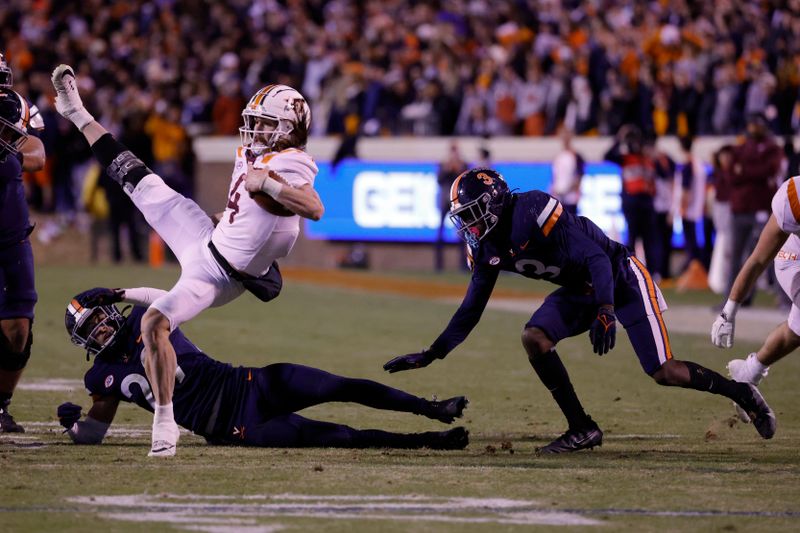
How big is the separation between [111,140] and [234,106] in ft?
48.5

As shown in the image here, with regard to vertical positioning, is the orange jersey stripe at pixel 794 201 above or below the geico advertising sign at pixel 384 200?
above

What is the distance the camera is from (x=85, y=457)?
6.47 meters

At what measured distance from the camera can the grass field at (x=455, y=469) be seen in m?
5.11

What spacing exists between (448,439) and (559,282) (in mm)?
965

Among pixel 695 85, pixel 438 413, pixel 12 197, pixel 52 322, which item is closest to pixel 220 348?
pixel 52 322

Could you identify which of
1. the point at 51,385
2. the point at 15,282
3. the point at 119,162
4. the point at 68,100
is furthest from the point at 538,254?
the point at 51,385

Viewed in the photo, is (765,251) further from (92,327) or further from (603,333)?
(92,327)

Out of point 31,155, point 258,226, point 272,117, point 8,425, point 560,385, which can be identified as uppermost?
point 272,117

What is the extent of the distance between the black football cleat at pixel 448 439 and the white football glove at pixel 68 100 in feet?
7.47

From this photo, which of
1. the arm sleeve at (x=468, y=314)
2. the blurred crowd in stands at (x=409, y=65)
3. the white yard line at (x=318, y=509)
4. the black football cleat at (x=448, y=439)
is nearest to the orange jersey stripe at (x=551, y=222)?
the arm sleeve at (x=468, y=314)

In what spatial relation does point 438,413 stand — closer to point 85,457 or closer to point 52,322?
point 85,457

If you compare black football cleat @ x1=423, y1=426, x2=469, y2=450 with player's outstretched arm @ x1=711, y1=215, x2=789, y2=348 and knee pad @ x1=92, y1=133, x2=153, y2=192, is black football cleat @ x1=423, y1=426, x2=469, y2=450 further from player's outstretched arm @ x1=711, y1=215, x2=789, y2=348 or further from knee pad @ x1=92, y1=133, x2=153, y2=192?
knee pad @ x1=92, y1=133, x2=153, y2=192

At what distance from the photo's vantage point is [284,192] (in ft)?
20.8

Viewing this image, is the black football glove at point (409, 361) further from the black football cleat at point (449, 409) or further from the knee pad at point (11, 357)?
the knee pad at point (11, 357)
